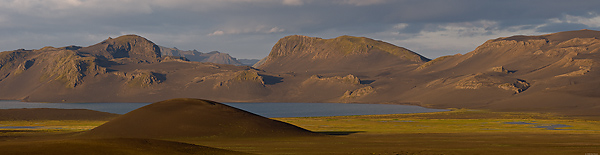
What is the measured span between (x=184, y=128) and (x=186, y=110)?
834 cm

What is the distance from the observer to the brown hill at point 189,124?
9706 centimetres

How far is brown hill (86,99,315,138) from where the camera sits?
97062 mm

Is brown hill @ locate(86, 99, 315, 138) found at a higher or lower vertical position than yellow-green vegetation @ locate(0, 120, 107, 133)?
higher

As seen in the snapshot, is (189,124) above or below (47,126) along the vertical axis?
above

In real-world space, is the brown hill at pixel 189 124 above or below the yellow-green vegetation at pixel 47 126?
above

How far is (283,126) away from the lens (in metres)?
107

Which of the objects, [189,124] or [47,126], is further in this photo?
[47,126]

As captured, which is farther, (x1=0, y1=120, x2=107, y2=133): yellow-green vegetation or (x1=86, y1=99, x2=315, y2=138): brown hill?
(x1=0, y1=120, x2=107, y2=133): yellow-green vegetation

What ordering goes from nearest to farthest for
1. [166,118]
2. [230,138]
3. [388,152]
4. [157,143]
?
[157,143]
[388,152]
[230,138]
[166,118]

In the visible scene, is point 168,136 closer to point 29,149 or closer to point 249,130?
point 249,130

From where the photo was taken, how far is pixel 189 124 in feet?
330

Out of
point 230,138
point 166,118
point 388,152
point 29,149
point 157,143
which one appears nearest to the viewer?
point 29,149

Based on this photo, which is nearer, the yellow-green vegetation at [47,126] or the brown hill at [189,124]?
the brown hill at [189,124]

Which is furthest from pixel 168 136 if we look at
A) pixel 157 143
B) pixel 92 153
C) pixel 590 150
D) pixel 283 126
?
pixel 590 150
